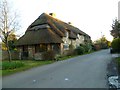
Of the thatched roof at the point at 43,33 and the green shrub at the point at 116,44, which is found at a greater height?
→ the thatched roof at the point at 43,33

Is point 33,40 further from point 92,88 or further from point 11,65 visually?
point 92,88

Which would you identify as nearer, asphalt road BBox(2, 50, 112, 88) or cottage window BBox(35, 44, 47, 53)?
asphalt road BBox(2, 50, 112, 88)

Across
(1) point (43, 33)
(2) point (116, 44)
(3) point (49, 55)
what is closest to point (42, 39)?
(1) point (43, 33)

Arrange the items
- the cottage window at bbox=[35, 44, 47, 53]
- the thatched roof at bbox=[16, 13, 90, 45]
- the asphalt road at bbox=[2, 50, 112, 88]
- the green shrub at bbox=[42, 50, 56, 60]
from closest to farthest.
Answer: the asphalt road at bbox=[2, 50, 112, 88], the green shrub at bbox=[42, 50, 56, 60], the cottage window at bbox=[35, 44, 47, 53], the thatched roof at bbox=[16, 13, 90, 45]

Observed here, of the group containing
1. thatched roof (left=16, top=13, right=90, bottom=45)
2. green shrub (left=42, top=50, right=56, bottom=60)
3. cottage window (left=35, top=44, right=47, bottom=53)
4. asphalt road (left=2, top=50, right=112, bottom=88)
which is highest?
thatched roof (left=16, top=13, right=90, bottom=45)

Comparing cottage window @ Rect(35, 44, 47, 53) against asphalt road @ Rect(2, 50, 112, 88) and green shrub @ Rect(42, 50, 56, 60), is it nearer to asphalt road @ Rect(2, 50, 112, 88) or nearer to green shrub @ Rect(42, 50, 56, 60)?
green shrub @ Rect(42, 50, 56, 60)

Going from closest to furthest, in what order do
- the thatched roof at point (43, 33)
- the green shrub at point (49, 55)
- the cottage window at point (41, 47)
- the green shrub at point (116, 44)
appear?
the green shrub at point (49, 55) → the green shrub at point (116, 44) → the cottage window at point (41, 47) → the thatched roof at point (43, 33)

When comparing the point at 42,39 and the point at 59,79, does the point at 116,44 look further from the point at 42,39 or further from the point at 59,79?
the point at 59,79

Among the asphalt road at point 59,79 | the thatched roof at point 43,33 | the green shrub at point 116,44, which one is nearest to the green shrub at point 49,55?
the thatched roof at point 43,33

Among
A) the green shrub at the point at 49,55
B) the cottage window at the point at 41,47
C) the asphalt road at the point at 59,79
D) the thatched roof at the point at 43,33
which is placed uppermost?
the thatched roof at the point at 43,33

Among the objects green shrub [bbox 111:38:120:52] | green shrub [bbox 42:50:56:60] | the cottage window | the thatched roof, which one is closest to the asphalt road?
green shrub [bbox 42:50:56:60]

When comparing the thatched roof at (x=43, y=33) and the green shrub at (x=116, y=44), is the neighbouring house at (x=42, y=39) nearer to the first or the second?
the thatched roof at (x=43, y=33)

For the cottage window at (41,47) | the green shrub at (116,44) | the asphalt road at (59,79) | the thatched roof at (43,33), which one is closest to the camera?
the asphalt road at (59,79)

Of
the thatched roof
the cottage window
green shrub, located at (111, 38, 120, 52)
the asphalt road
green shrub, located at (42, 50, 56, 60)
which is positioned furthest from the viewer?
the thatched roof
